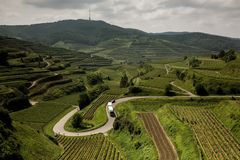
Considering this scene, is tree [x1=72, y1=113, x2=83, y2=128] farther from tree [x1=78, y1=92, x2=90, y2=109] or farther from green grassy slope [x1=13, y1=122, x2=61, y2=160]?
tree [x1=78, y1=92, x2=90, y2=109]

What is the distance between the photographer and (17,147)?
63.2 m

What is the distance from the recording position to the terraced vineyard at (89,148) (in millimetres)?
73188

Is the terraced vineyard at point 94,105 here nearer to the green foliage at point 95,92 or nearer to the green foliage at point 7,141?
the green foliage at point 95,92

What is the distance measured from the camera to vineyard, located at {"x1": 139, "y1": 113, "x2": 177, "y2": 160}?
63.4 metres

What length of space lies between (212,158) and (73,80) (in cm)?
13640

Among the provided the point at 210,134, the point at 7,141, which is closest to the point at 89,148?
the point at 7,141

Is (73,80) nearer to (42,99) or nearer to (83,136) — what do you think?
(42,99)

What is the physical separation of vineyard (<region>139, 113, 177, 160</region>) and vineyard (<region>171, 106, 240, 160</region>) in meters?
6.32

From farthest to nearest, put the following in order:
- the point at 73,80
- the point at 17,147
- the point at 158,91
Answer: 1. the point at 73,80
2. the point at 158,91
3. the point at 17,147

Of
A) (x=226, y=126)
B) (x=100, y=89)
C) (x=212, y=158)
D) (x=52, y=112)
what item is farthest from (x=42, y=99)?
(x=212, y=158)

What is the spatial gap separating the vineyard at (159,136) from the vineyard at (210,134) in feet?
20.7

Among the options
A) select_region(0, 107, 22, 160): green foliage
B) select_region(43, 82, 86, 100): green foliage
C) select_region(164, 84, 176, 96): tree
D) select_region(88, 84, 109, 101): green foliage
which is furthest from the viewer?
select_region(88, 84, 109, 101): green foliage

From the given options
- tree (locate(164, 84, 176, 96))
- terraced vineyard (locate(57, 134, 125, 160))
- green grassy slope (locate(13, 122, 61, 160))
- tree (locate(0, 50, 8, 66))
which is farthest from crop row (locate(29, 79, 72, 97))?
green grassy slope (locate(13, 122, 61, 160))

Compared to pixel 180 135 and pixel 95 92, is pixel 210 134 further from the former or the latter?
pixel 95 92
